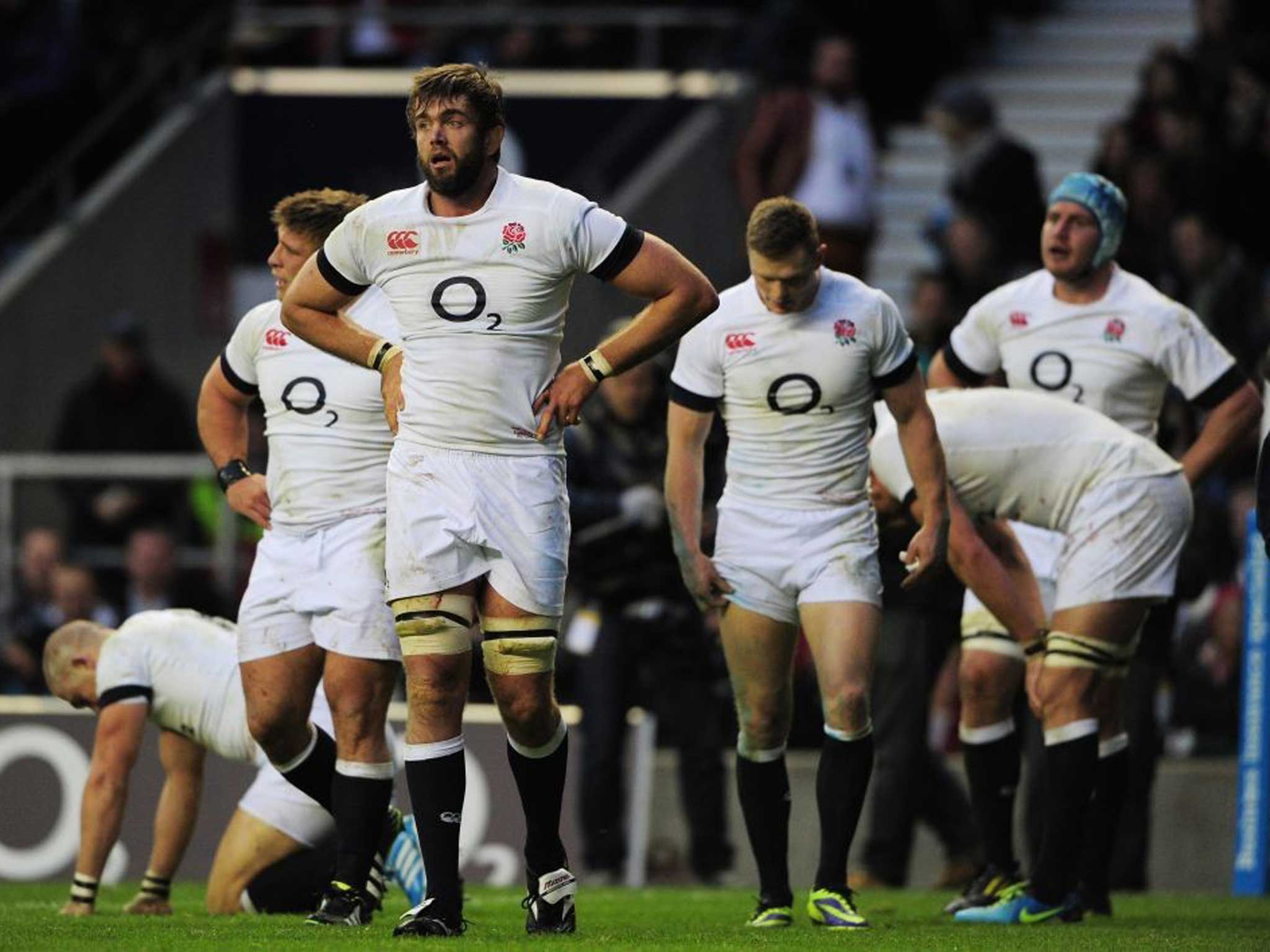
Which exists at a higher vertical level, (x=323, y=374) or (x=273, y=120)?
(x=273, y=120)

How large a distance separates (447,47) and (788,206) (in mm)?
10856

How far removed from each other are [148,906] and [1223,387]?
4.71 metres

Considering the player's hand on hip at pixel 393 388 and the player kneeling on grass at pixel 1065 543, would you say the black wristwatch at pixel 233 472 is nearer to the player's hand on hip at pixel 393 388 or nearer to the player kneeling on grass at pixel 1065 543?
the player's hand on hip at pixel 393 388

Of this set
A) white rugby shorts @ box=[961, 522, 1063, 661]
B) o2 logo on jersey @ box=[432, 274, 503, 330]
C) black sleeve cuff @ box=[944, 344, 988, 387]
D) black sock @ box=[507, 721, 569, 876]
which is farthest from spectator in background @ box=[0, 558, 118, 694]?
o2 logo on jersey @ box=[432, 274, 503, 330]

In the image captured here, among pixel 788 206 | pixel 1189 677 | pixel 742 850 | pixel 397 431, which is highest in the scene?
pixel 788 206

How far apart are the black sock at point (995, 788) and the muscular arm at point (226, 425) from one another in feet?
9.74

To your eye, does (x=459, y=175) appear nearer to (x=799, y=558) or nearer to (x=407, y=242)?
(x=407, y=242)

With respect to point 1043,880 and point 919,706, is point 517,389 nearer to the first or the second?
point 1043,880

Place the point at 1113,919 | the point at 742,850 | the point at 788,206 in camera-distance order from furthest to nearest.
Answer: the point at 742,850 < the point at 1113,919 < the point at 788,206

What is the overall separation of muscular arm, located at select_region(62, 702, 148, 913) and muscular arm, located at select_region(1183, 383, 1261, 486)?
168 inches

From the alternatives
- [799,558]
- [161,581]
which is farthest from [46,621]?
[799,558]

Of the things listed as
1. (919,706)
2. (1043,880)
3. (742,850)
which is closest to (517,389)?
(1043,880)

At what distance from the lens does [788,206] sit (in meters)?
9.91

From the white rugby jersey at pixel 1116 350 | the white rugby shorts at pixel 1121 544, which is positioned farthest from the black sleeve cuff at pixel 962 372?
the white rugby shorts at pixel 1121 544
